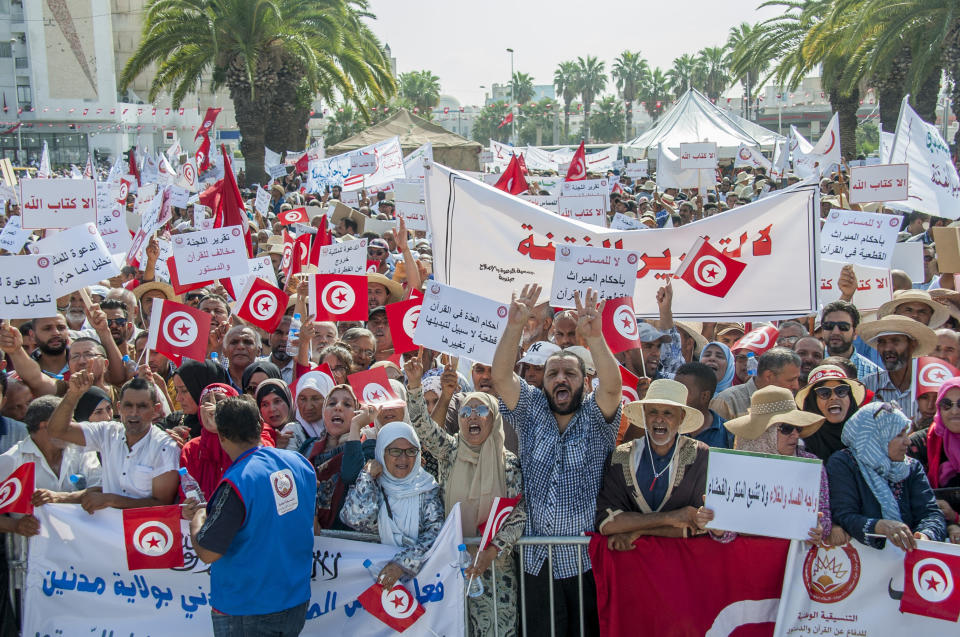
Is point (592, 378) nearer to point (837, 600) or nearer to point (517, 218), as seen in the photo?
point (517, 218)

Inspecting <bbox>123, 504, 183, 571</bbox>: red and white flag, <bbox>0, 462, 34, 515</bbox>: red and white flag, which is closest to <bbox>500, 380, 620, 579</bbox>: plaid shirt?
<bbox>123, 504, 183, 571</bbox>: red and white flag

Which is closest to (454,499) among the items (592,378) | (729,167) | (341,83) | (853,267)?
(592,378)

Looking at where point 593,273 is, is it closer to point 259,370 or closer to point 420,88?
point 259,370

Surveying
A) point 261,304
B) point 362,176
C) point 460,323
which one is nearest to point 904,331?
point 460,323

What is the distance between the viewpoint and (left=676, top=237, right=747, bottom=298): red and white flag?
5.84 metres

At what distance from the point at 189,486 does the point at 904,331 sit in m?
4.21

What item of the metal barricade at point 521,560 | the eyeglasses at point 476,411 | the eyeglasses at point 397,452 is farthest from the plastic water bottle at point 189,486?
Answer: the eyeglasses at point 476,411

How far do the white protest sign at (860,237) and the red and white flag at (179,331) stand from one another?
486cm

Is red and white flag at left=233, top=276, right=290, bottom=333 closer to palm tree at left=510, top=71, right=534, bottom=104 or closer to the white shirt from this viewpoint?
the white shirt

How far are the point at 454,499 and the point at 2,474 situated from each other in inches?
83.8

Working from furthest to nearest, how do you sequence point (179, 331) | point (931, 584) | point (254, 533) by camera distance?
point (179, 331) → point (931, 584) → point (254, 533)

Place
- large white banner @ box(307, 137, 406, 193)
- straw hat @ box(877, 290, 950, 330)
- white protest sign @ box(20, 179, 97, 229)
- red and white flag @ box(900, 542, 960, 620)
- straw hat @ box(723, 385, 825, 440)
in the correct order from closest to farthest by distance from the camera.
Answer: red and white flag @ box(900, 542, 960, 620), straw hat @ box(723, 385, 825, 440), straw hat @ box(877, 290, 950, 330), white protest sign @ box(20, 179, 97, 229), large white banner @ box(307, 137, 406, 193)

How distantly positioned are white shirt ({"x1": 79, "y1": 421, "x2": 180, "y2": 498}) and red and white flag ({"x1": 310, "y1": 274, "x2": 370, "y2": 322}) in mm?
2279

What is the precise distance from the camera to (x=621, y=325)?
5547mm
